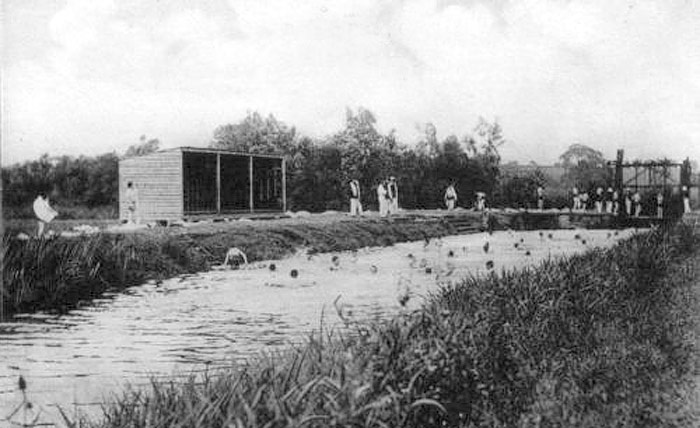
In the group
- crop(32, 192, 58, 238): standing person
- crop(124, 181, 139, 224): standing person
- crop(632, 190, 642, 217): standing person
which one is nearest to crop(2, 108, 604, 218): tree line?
crop(32, 192, 58, 238): standing person

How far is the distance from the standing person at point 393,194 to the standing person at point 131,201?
23.2ft

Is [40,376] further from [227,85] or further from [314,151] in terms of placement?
[314,151]

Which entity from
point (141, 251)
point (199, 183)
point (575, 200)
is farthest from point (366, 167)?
point (199, 183)

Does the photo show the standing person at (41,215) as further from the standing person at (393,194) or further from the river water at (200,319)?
the standing person at (393,194)

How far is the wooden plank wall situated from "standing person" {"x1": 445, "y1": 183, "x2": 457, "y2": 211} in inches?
309

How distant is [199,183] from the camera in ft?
70.7

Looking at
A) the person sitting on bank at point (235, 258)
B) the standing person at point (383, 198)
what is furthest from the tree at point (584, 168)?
the person sitting on bank at point (235, 258)

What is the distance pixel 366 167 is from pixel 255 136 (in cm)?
309

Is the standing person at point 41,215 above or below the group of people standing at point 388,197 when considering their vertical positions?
below

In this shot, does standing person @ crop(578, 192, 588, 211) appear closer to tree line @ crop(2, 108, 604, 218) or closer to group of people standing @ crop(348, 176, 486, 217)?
tree line @ crop(2, 108, 604, 218)

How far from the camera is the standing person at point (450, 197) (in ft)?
42.6

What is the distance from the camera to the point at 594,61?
29.0 ft

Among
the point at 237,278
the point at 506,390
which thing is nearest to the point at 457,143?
the point at 237,278

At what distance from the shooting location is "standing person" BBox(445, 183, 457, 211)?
1299cm
